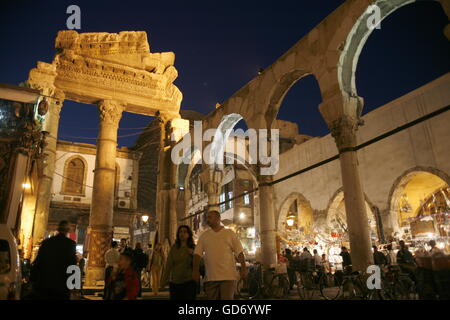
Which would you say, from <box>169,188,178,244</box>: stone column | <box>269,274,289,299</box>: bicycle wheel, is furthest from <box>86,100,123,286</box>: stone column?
<box>269,274,289,299</box>: bicycle wheel

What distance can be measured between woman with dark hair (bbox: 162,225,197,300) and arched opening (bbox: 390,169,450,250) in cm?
1271

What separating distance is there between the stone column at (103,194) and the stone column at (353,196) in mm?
8882

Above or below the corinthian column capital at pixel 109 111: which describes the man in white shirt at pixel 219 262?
below

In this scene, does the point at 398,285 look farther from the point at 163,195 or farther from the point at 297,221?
the point at 297,221

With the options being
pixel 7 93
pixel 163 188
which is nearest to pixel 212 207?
pixel 163 188

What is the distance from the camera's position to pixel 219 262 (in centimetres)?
394

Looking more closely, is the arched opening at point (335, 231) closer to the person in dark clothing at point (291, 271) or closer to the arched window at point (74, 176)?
the person in dark clothing at point (291, 271)

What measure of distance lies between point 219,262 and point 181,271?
51cm

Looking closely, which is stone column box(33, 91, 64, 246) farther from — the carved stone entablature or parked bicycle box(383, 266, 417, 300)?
parked bicycle box(383, 266, 417, 300)

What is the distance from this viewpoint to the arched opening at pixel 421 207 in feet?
48.3

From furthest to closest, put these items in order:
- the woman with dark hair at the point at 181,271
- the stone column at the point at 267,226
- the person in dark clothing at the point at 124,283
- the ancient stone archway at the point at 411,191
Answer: the ancient stone archway at the point at 411,191
the stone column at the point at 267,226
the woman with dark hair at the point at 181,271
the person in dark clothing at the point at 124,283

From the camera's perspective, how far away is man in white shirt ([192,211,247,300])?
3896mm

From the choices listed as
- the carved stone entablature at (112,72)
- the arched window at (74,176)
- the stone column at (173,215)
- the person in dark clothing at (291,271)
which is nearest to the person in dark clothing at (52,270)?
the person in dark clothing at (291,271)

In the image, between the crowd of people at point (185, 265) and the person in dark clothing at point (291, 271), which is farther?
the person in dark clothing at point (291, 271)
